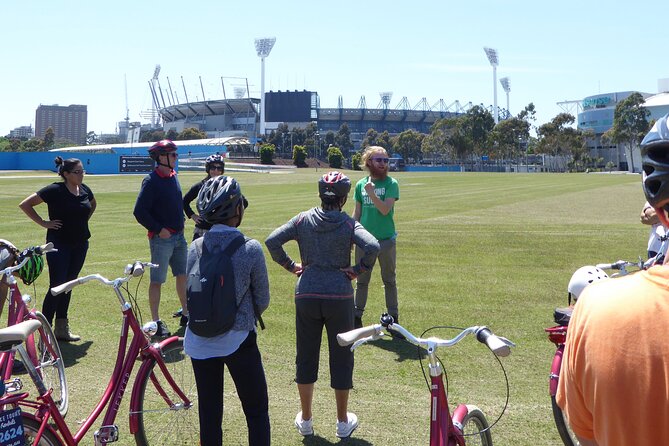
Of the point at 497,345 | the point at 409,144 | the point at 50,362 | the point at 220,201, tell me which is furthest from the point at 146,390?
the point at 409,144

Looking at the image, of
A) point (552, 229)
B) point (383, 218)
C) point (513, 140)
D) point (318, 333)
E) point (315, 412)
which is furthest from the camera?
point (513, 140)

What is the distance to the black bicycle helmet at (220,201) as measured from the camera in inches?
175

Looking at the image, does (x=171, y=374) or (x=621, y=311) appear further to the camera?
(x=171, y=374)

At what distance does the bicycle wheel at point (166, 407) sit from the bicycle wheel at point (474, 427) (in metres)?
2.13

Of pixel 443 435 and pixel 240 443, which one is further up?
pixel 443 435

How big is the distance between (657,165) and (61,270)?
7696 millimetres

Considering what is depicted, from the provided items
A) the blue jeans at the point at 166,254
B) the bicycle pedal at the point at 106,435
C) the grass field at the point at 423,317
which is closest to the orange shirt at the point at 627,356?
the grass field at the point at 423,317

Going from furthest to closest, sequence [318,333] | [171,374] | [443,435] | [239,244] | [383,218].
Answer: [383,218] → [318,333] → [171,374] → [239,244] → [443,435]

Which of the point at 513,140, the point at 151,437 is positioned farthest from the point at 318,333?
the point at 513,140

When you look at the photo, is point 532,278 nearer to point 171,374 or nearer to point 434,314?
point 434,314

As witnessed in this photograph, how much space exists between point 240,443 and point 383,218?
389 centimetres

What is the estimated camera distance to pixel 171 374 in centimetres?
531

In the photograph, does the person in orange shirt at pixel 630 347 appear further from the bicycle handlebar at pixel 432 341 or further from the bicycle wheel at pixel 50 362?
the bicycle wheel at pixel 50 362

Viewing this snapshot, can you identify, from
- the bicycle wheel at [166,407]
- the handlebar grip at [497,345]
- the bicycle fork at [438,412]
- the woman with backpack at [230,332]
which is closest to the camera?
the handlebar grip at [497,345]
